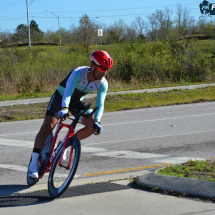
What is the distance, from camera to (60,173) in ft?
14.7

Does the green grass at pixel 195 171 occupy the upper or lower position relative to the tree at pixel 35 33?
lower

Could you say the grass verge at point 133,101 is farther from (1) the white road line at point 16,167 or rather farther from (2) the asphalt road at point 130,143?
(1) the white road line at point 16,167

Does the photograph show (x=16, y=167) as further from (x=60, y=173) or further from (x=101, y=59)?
(x=101, y=59)

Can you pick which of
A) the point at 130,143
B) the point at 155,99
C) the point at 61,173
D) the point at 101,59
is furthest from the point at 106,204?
the point at 155,99

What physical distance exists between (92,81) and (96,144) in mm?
3645

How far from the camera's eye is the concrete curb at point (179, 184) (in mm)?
4289

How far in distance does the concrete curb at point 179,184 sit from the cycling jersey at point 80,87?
3.55 ft

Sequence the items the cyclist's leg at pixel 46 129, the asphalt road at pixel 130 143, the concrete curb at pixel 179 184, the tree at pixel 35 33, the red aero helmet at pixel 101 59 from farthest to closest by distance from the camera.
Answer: the tree at pixel 35 33, the asphalt road at pixel 130 143, the cyclist's leg at pixel 46 129, the red aero helmet at pixel 101 59, the concrete curb at pixel 179 184

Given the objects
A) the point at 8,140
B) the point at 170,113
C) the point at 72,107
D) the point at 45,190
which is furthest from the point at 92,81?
the point at 170,113

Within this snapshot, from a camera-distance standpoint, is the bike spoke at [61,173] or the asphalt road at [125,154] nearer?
the asphalt road at [125,154]

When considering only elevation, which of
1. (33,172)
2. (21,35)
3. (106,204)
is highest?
(21,35)

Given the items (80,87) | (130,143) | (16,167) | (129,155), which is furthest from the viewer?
(130,143)

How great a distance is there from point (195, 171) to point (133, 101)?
11.8 metres

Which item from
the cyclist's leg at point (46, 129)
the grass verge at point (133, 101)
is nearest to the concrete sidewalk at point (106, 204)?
the cyclist's leg at point (46, 129)
